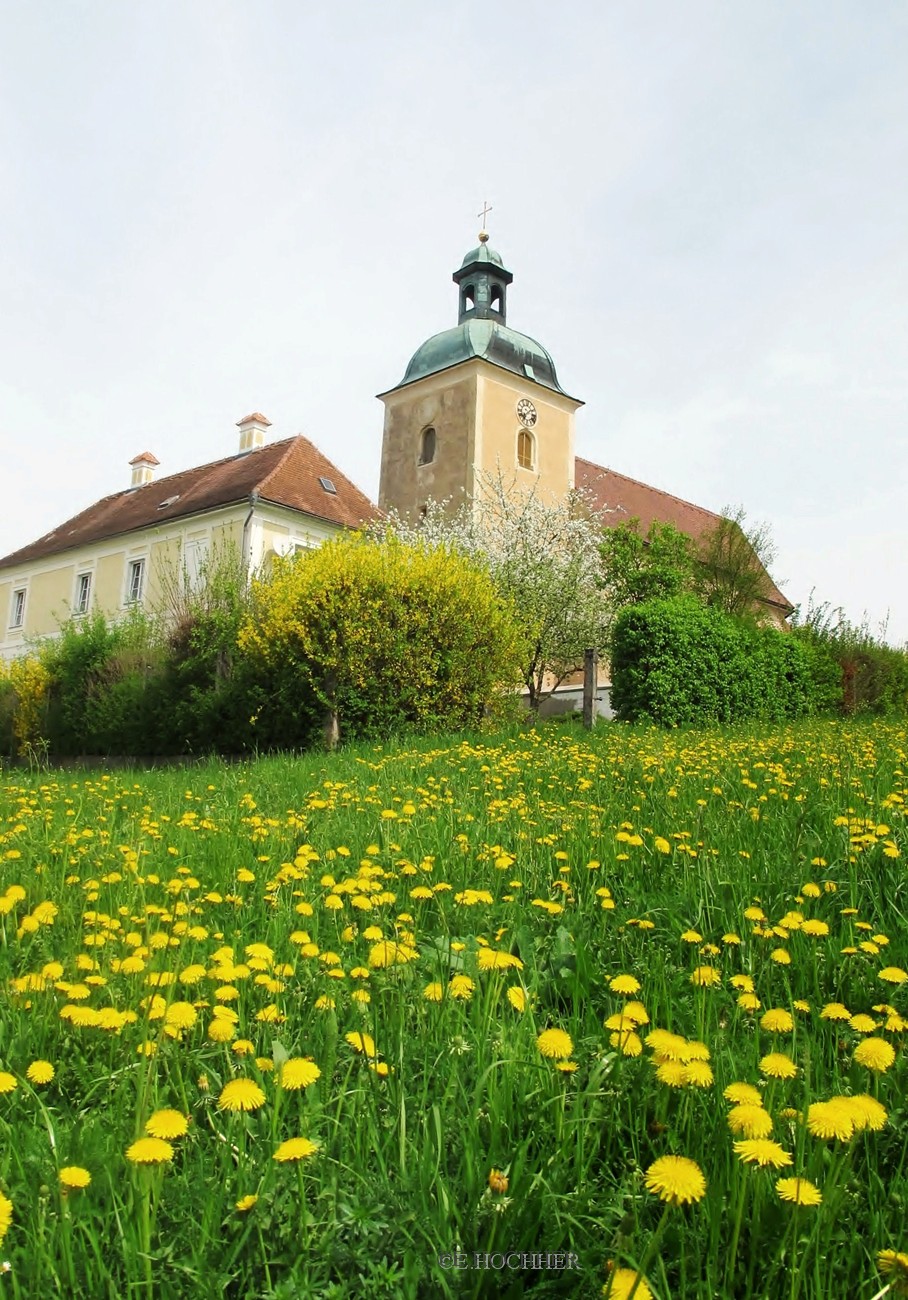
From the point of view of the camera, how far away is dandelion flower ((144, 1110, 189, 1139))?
1.56 metres

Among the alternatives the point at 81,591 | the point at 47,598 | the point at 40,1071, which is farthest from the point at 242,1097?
the point at 47,598

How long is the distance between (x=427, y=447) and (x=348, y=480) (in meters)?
3.22

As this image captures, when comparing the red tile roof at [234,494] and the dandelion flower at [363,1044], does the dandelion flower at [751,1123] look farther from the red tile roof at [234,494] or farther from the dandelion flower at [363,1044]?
the red tile roof at [234,494]

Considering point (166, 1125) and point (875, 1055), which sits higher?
point (875, 1055)

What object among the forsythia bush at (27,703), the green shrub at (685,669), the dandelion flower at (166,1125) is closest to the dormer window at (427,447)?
the forsythia bush at (27,703)

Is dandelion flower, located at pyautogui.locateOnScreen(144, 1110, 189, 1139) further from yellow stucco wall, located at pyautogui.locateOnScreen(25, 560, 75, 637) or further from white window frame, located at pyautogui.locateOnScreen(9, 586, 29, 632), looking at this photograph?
white window frame, located at pyautogui.locateOnScreen(9, 586, 29, 632)

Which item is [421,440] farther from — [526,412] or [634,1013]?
[634,1013]

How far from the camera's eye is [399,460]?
36438 millimetres

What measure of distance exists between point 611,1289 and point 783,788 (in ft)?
14.1

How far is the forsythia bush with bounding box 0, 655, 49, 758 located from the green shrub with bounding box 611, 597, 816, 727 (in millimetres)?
11451

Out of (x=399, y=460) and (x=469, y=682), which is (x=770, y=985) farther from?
(x=399, y=460)

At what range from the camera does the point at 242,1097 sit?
5.48 feet

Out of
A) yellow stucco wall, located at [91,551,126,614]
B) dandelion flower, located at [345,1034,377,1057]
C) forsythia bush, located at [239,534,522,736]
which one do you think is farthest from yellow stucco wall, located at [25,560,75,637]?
dandelion flower, located at [345,1034,377,1057]

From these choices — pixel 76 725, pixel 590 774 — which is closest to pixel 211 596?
pixel 76 725
